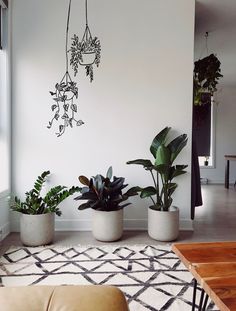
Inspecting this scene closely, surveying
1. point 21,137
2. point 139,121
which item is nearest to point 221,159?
point 139,121

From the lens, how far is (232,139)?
26.8ft

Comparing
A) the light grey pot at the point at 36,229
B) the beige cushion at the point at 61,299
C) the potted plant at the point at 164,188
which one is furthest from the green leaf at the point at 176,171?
the beige cushion at the point at 61,299

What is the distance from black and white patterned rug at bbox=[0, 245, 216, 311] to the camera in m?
2.08

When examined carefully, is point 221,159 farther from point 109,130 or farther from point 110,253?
point 110,253

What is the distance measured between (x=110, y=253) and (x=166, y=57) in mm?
2309

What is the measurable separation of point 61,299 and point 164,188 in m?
2.43

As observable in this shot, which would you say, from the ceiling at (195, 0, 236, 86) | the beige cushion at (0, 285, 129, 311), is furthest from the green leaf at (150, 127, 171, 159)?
the beige cushion at (0, 285, 129, 311)

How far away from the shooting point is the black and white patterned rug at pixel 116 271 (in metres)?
2.08

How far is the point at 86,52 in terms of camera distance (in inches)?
141

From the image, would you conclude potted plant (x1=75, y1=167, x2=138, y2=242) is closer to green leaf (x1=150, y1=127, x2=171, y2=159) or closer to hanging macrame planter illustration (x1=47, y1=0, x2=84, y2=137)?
green leaf (x1=150, y1=127, x2=171, y2=159)

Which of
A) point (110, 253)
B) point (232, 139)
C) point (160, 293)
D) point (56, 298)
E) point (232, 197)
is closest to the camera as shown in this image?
point (56, 298)

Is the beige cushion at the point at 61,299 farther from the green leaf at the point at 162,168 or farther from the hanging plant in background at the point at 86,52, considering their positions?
the hanging plant in background at the point at 86,52

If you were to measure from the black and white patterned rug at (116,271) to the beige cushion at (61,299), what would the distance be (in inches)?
39.0

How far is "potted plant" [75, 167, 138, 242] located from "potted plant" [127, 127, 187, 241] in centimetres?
30
